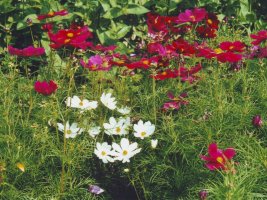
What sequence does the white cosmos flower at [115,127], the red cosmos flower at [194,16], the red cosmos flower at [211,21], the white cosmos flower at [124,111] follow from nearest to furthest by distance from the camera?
the white cosmos flower at [115,127] < the white cosmos flower at [124,111] < the red cosmos flower at [194,16] < the red cosmos flower at [211,21]

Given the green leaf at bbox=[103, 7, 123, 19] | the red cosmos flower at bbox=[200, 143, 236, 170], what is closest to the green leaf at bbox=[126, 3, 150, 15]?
the green leaf at bbox=[103, 7, 123, 19]

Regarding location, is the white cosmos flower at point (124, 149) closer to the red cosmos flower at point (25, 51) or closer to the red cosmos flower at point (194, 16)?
the red cosmos flower at point (25, 51)

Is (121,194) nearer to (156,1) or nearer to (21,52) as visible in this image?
(21,52)

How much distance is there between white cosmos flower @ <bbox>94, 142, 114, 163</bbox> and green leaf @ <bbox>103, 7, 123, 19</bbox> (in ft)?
3.89

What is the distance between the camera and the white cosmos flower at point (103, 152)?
2.52m

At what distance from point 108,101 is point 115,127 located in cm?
16

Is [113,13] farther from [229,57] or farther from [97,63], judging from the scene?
[229,57]

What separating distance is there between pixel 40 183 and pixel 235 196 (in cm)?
91

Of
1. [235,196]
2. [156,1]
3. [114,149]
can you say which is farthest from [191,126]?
[156,1]

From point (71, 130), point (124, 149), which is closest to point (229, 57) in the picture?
point (124, 149)

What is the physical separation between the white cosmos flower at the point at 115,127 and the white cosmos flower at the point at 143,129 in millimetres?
59

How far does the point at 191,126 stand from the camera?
2617mm

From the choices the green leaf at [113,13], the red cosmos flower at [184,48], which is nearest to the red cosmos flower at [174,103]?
the red cosmos flower at [184,48]

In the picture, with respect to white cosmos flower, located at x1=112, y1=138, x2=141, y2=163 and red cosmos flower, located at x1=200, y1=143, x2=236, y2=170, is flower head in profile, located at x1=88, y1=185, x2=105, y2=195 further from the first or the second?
red cosmos flower, located at x1=200, y1=143, x2=236, y2=170
